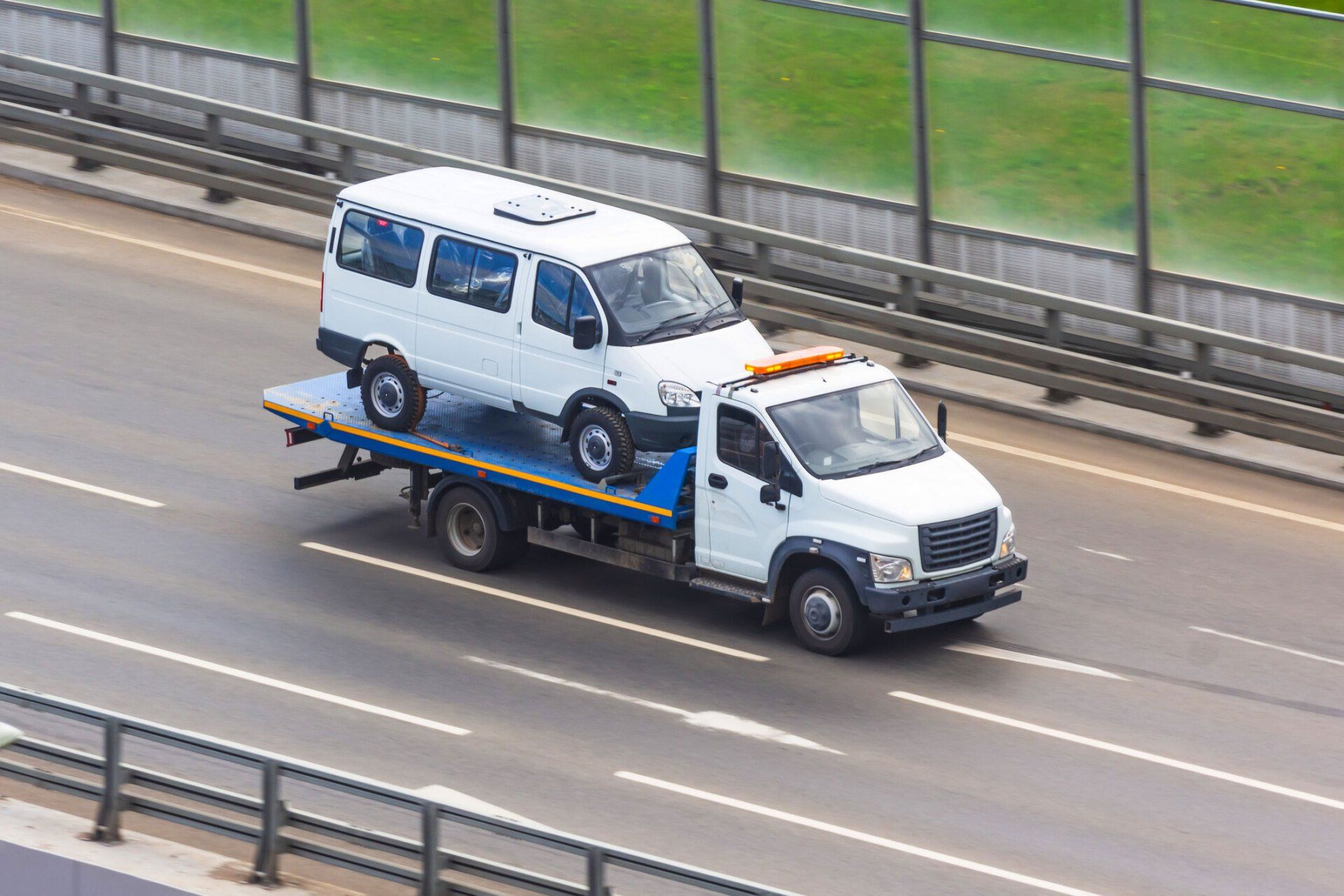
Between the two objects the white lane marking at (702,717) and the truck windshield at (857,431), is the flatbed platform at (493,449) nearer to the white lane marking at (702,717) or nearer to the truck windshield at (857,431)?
the truck windshield at (857,431)

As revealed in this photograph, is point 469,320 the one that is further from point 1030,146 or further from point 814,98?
point 1030,146

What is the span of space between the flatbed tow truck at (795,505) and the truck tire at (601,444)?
110 millimetres

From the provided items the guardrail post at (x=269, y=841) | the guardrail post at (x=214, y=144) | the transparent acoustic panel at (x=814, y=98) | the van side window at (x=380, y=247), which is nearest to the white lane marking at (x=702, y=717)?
Answer: the van side window at (x=380, y=247)

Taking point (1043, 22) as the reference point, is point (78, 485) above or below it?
below

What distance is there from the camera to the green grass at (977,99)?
2038cm

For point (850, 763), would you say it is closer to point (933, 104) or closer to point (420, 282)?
point (420, 282)

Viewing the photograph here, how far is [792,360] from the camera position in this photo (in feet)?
52.3

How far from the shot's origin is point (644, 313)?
16.1 metres

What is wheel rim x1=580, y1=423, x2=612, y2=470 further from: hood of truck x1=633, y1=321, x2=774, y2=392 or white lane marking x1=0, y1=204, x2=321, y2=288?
white lane marking x1=0, y1=204, x2=321, y2=288

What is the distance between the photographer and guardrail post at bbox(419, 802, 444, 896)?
10.6 metres

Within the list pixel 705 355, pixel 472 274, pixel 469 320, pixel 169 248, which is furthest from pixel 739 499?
pixel 169 248

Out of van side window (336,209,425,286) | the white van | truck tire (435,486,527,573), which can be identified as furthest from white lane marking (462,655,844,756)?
van side window (336,209,425,286)

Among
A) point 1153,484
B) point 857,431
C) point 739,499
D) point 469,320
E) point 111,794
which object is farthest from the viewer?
point 1153,484

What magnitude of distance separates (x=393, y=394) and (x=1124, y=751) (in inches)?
252
